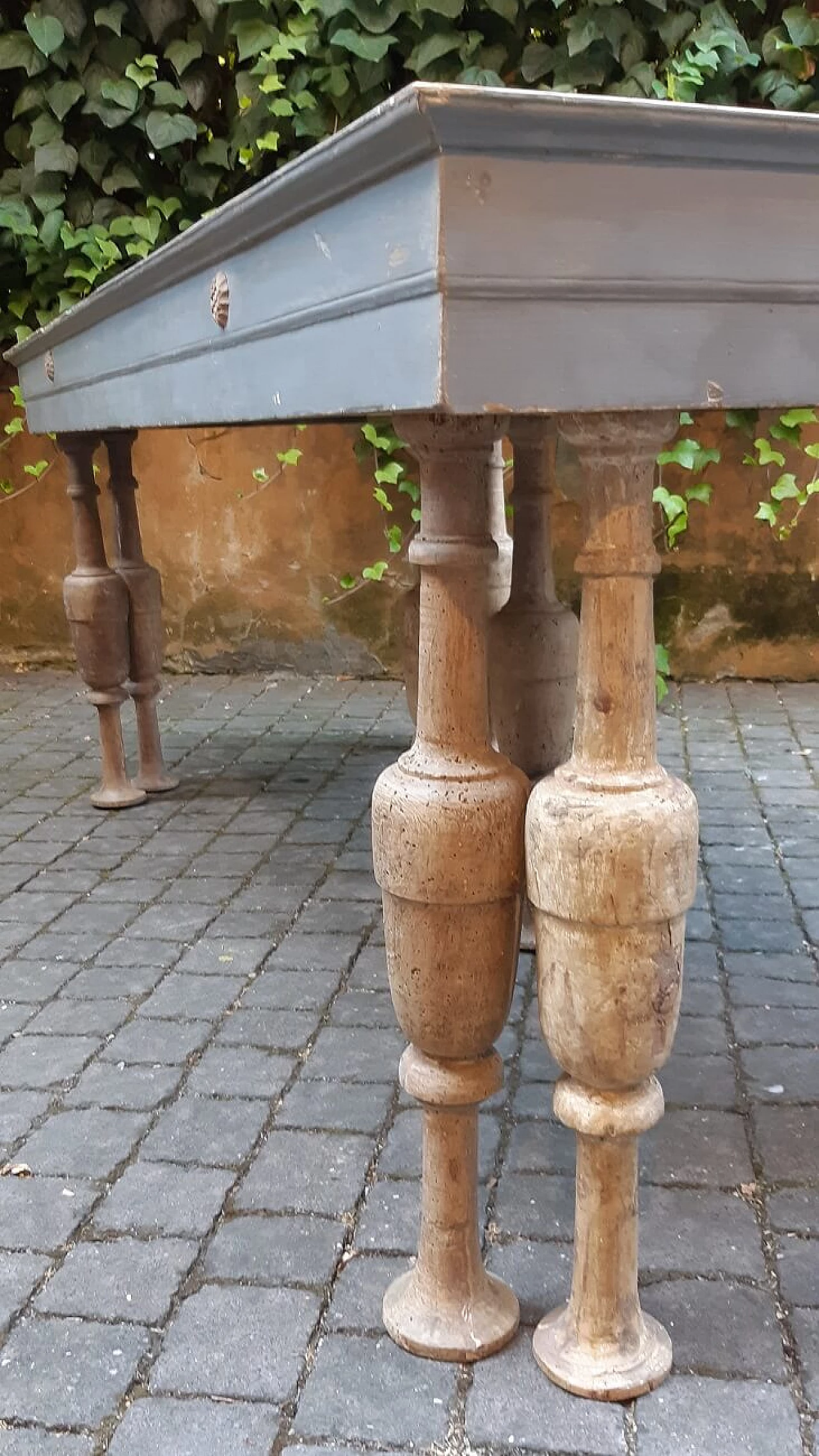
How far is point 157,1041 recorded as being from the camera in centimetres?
228

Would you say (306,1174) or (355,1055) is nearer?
(306,1174)

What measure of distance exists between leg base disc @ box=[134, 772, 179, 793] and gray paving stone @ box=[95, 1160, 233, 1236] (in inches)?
78.3

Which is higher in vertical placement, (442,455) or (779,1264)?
(442,455)

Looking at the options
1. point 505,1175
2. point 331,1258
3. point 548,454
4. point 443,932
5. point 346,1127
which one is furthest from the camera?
point 548,454

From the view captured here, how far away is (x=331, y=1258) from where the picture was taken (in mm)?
1667

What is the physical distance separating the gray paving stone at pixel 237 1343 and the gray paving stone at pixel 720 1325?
45 cm

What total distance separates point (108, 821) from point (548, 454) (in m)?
1.78

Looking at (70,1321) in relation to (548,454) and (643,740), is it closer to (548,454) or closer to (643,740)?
(643,740)

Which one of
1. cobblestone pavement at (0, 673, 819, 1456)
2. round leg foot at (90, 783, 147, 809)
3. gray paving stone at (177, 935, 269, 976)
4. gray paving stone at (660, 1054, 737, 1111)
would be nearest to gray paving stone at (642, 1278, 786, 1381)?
cobblestone pavement at (0, 673, 819, 1456)

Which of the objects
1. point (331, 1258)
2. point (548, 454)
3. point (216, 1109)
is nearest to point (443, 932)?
point (331, 1258)

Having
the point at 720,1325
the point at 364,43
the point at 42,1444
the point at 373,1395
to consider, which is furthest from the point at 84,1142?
the point at 364,43

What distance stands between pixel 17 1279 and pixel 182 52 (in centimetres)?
490

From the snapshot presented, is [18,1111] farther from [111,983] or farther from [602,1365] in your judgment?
[602,1365]

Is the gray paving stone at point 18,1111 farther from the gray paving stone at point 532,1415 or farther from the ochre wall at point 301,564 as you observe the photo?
the ochre wall at point 301,564
